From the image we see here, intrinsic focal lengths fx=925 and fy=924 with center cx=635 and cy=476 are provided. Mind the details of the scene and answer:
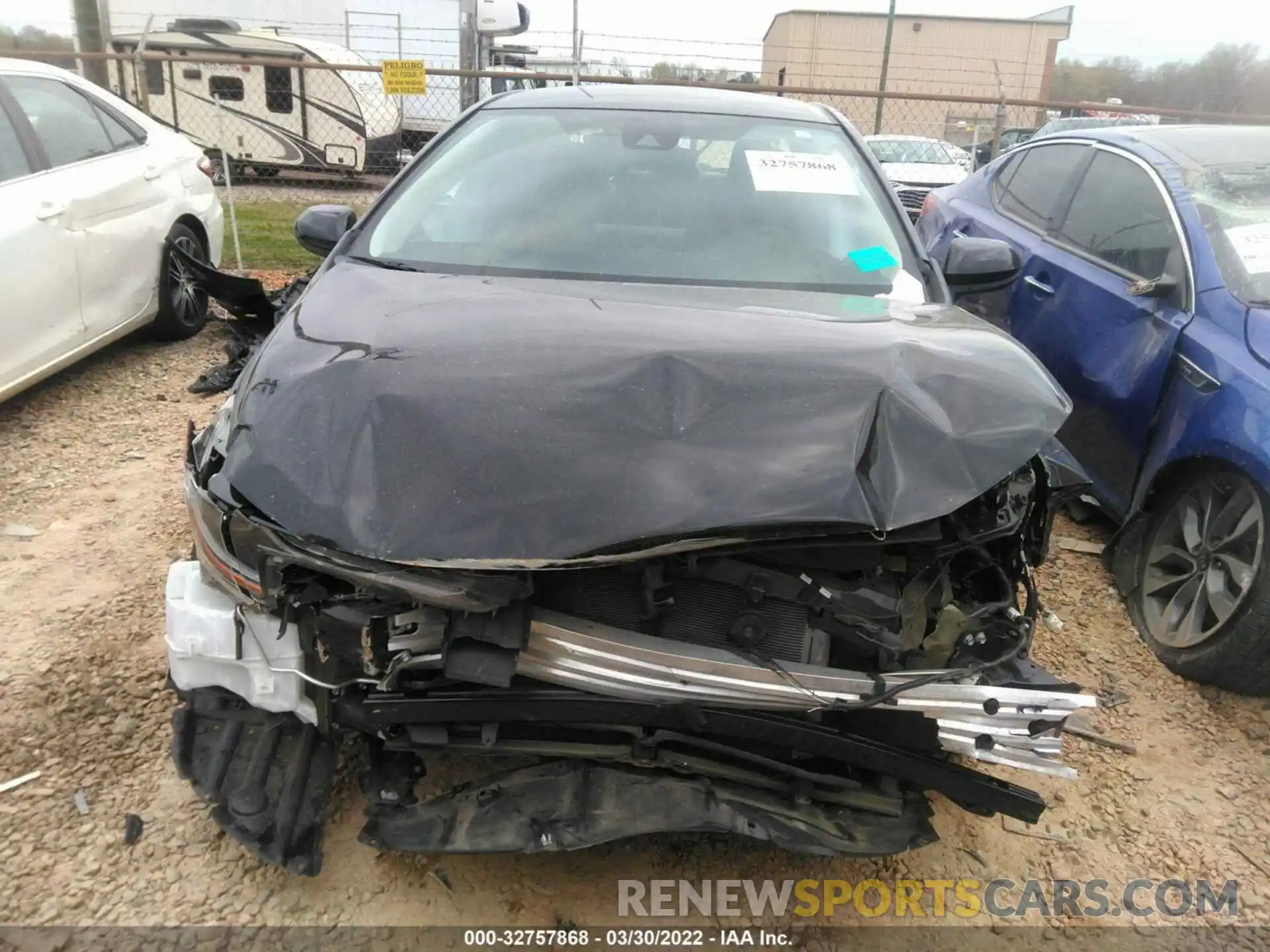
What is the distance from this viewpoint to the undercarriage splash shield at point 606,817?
191cm

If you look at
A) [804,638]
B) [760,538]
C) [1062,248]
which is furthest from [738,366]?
[1062,248]

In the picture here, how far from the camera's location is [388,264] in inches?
108

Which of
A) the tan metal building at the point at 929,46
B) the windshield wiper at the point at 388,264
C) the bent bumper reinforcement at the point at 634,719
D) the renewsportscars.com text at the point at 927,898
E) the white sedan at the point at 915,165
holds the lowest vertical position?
the renewsportscars.com text at the point at 927,898

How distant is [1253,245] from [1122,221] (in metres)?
0.67

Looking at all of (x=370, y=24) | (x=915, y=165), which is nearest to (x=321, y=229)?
(x=915, y=165)

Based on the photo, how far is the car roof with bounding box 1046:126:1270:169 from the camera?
3.84m

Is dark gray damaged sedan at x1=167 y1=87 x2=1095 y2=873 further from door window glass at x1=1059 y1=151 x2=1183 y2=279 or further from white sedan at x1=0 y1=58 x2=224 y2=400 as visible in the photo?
white sedan at x1=0 y1=58 x2=224 y2=400

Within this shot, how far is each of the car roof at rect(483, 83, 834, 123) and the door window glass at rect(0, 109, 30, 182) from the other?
2465mm

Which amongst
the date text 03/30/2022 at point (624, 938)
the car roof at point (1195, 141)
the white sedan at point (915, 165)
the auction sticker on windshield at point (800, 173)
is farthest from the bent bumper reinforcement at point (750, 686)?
the white sedan at point (915, 165)

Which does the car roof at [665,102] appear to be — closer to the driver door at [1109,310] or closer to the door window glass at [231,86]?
the driver door at [1109,310]

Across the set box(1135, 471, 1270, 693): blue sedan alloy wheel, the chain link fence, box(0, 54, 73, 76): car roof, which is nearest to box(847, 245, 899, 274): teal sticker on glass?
box(1135, 471, 1270, 693): blue sedan alloy wheel

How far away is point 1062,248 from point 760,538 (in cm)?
323

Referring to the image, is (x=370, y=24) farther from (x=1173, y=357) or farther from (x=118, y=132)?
(x=1173, y=357)

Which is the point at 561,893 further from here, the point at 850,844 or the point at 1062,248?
the point at 1062,248
